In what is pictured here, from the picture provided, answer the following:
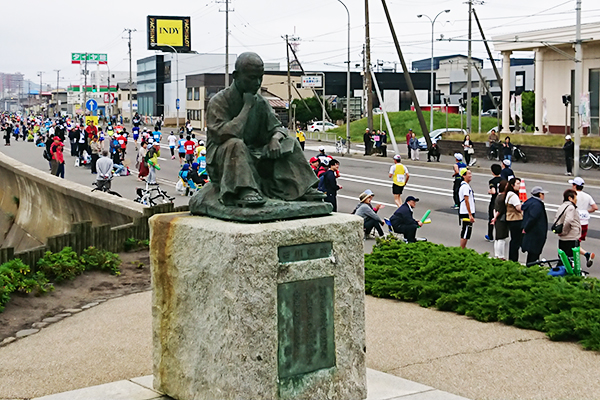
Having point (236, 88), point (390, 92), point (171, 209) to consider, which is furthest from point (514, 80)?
point (236, 88)

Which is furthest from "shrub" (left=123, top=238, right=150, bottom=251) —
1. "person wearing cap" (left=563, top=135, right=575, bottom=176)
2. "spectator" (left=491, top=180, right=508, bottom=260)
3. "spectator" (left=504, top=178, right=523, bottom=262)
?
"person wearing cap" (left=563, top=135, right=575, bottom=176)

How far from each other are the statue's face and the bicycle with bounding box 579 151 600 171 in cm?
3243

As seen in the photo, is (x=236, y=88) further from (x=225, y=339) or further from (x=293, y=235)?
(x=225, y=339)

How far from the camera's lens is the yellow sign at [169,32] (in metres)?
138

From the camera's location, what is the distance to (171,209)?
17094 mm

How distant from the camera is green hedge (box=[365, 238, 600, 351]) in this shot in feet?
32.7

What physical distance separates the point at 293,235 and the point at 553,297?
448 cm

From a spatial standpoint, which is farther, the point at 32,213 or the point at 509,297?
the point at 32,213

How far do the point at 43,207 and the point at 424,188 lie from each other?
13.2 m

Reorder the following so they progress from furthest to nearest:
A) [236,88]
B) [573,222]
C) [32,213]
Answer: [32,213] < [573,222] < [236,88]

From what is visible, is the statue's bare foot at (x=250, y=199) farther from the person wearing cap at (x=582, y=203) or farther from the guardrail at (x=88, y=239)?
the person wearing cap at (x=582, y=203)

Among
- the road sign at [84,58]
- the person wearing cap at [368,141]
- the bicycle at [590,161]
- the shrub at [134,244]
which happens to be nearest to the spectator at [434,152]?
the person wearing cap at [368,141]

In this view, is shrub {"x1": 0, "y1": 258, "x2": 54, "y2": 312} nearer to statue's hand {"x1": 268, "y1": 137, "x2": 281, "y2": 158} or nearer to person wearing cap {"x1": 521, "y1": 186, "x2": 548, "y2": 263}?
statue's hand {"x1": 268, "y1": 137, "x2": 281, "y2": 158}

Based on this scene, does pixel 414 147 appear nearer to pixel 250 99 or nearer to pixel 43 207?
pixel 43 207
